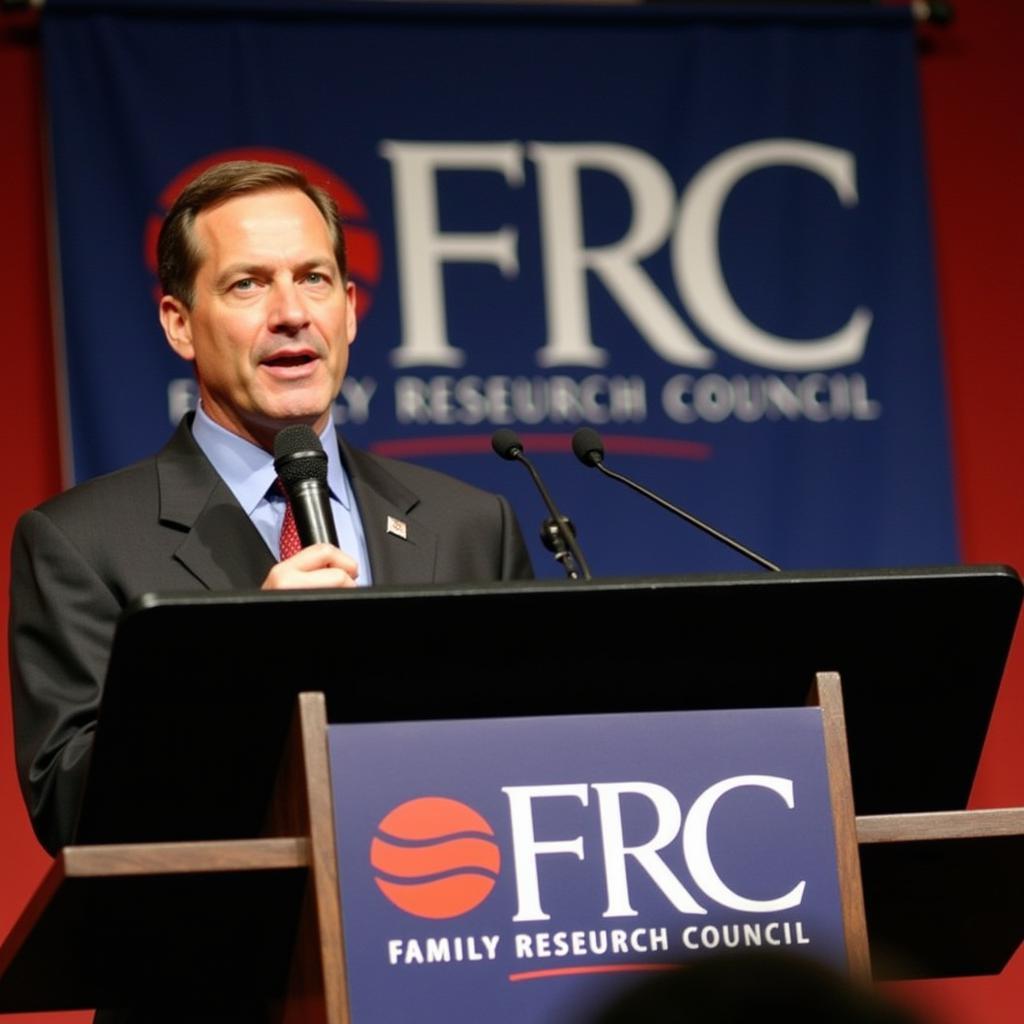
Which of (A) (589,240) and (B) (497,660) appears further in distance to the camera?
(A) (589,240)

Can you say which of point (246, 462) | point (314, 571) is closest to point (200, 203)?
point (246, 462)

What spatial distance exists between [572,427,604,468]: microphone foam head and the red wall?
2.19 meters

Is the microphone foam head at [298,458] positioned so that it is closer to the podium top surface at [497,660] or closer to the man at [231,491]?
the man at [231,491]

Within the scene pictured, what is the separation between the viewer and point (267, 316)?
2443 millimetres

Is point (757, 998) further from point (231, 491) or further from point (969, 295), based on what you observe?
point (969, 295)

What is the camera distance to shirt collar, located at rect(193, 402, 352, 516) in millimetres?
2350

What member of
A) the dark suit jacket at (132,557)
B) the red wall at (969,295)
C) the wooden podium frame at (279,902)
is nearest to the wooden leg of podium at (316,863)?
the wooden podium frame at (279,902)

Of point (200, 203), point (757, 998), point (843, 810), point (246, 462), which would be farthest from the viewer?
point (200, 203)

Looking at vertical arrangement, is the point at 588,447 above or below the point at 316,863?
above

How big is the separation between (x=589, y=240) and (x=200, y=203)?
192 centimetres

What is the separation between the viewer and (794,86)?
14.8 feet

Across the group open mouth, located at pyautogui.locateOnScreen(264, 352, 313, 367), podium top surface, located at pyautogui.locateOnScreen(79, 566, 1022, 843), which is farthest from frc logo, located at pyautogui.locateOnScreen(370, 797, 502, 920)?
open mouth, located at pyautogui.locateOnScreen(264, 352, 313, 367)

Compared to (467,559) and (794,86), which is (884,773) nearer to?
(467,559)

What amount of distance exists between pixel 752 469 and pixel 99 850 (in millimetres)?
2994
